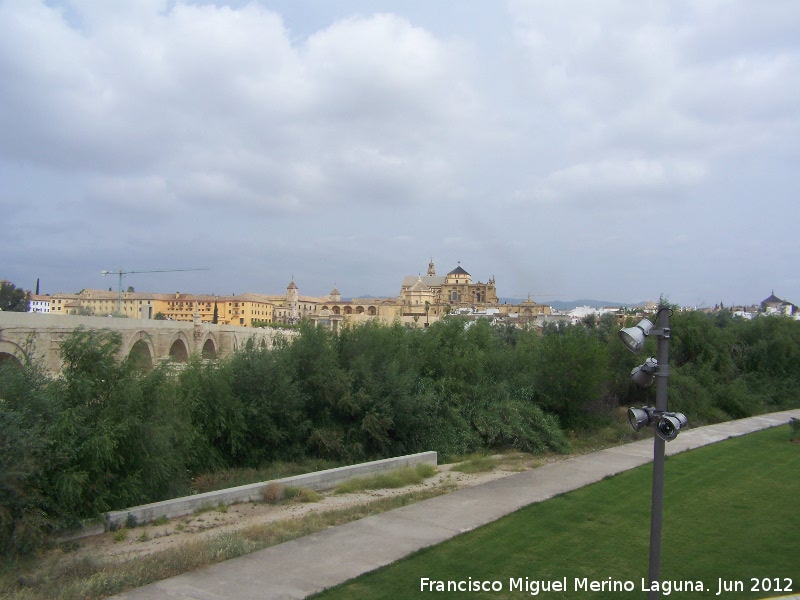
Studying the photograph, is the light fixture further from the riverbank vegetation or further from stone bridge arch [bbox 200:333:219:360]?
stone bridge arch [bbox 200:333:219:360]

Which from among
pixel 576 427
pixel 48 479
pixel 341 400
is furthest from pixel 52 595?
pixel 576 427

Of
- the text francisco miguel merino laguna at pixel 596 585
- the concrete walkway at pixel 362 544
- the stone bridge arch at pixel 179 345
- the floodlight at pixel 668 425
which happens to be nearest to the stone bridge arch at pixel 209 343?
the stone bridge arch at pixel 179 345

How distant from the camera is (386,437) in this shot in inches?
674

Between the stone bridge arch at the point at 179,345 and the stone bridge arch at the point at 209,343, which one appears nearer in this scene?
the stone bridge arch at the point at 179,345

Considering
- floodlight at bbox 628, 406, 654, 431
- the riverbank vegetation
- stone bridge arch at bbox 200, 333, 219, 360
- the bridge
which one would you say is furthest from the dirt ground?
stone bridge arch at bbox 200, 333, 219, 360

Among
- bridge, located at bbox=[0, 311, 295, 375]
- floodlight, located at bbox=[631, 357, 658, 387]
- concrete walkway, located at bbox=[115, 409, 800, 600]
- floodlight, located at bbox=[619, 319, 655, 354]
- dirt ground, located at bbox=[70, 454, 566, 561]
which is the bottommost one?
dirt ground, located at bbox=[70, 454, 566, 561]

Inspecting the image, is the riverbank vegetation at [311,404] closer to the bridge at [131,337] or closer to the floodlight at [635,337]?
the bridge at [131,337]

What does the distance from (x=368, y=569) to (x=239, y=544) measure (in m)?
1.94

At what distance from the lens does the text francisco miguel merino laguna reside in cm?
689

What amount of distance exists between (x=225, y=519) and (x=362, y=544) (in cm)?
350

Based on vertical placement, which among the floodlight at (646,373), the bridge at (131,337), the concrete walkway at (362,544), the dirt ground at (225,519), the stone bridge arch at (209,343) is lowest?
the dirt ground at (225,519)

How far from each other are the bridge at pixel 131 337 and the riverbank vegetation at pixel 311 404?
105 cm

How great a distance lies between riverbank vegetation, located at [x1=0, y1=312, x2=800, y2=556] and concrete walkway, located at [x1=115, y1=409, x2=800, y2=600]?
3417mm

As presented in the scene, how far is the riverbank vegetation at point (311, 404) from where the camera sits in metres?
9.80
